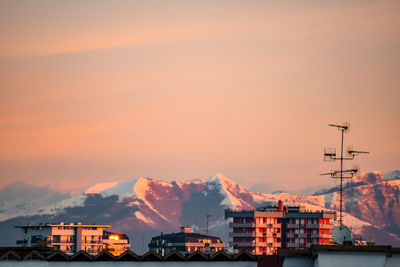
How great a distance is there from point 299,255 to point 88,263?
20.6 metres

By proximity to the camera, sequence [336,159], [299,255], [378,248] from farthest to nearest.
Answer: [336,159] < [299,255] < [378,248]

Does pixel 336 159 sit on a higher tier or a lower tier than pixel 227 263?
higher

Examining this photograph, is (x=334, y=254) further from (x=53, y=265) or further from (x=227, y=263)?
(x=53, y=265)

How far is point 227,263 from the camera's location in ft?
320

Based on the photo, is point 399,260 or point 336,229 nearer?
point 399,260

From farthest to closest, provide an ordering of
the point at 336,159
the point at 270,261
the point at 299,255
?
the point at 270,261, the point at 336,159, the point at 299,255

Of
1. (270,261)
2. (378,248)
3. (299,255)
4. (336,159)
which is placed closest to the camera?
(378,248)

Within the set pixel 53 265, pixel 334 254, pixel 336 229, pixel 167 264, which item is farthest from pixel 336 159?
pixel 53 265

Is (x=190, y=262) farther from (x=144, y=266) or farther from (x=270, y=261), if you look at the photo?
(x=270, y=261)

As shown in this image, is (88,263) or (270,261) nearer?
(88,263)

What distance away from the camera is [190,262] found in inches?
3831

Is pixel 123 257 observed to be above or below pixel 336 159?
below

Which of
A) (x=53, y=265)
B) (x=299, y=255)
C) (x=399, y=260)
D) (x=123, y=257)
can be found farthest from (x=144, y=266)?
(x=399, y=260)

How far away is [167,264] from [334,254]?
15229 millimetres
